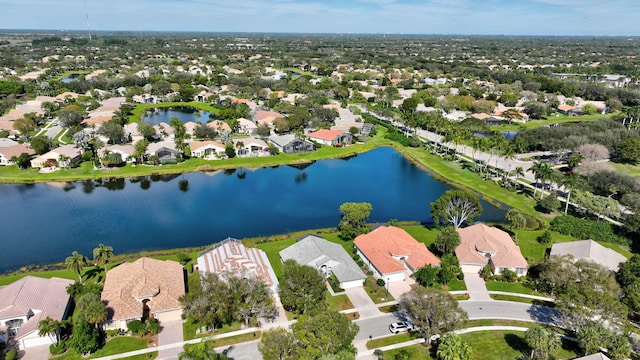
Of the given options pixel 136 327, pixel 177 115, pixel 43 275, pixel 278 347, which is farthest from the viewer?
pixel 177 115

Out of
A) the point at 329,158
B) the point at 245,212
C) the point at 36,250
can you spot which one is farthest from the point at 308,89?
the point at 36,250

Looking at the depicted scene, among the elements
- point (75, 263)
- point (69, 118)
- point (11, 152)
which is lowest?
point (11, 152)

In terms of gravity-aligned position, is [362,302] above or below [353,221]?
below

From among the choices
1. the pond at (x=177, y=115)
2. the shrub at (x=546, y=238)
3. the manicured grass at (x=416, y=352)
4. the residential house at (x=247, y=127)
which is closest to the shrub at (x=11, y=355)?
the manicured grass at (x=416, y=352)

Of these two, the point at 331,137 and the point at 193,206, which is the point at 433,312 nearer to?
the point at 193,206

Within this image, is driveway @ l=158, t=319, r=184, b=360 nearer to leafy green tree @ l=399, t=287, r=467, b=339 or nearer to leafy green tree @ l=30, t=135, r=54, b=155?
leafy green tree @ l=399, t=287, r=467, b=339

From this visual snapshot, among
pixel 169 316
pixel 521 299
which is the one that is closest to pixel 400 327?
pixel 521 299

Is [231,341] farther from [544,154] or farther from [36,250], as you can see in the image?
[544,154]

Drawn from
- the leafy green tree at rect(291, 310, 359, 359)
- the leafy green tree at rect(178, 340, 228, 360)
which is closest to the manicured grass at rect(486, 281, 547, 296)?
the leafy green tree at rect(291, 310, 359, 359)

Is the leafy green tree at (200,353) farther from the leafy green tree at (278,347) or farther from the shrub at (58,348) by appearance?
the shrub at (58,348)
